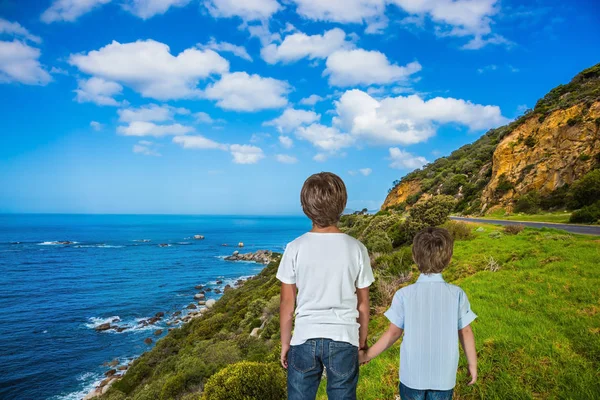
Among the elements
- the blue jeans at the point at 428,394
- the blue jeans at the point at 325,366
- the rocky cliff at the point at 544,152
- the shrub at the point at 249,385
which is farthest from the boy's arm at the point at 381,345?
the rocky cliff at the point at 544,152

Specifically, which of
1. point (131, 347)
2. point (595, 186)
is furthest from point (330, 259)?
point (131, 347)

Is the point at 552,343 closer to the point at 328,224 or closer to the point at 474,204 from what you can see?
the point at 328,224

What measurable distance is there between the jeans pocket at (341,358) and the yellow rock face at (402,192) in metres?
55.7

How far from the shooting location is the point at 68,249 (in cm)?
8994

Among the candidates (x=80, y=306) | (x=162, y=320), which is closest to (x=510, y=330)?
(x=162, y=320)

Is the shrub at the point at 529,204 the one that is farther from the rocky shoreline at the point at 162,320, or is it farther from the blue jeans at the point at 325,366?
the blue jeans at the point at 325,366

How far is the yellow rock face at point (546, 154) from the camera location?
99.1ft

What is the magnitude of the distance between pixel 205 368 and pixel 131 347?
20660mm

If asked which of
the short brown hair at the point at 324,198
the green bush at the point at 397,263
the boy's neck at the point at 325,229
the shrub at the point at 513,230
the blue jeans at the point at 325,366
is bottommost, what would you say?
the green bush at the point at 397,263

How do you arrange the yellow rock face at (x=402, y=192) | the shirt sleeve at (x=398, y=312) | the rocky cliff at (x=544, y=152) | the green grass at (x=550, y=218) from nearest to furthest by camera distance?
the shirt sleeve at (x=398, y=312) → the green grass at (x=550, y=218) → the rocky cliff at (x=544, y=152) → the yellow rock face at (x=402, y=192)

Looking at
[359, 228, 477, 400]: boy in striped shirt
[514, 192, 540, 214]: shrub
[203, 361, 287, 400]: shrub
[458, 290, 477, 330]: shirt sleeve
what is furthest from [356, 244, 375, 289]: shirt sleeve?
[514, 192, 540, 214]: shrub

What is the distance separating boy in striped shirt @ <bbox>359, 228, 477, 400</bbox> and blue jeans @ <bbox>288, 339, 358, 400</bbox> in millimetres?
216

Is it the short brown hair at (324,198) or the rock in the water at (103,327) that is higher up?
the short brown hair at (324,198)

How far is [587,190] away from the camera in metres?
23.6
